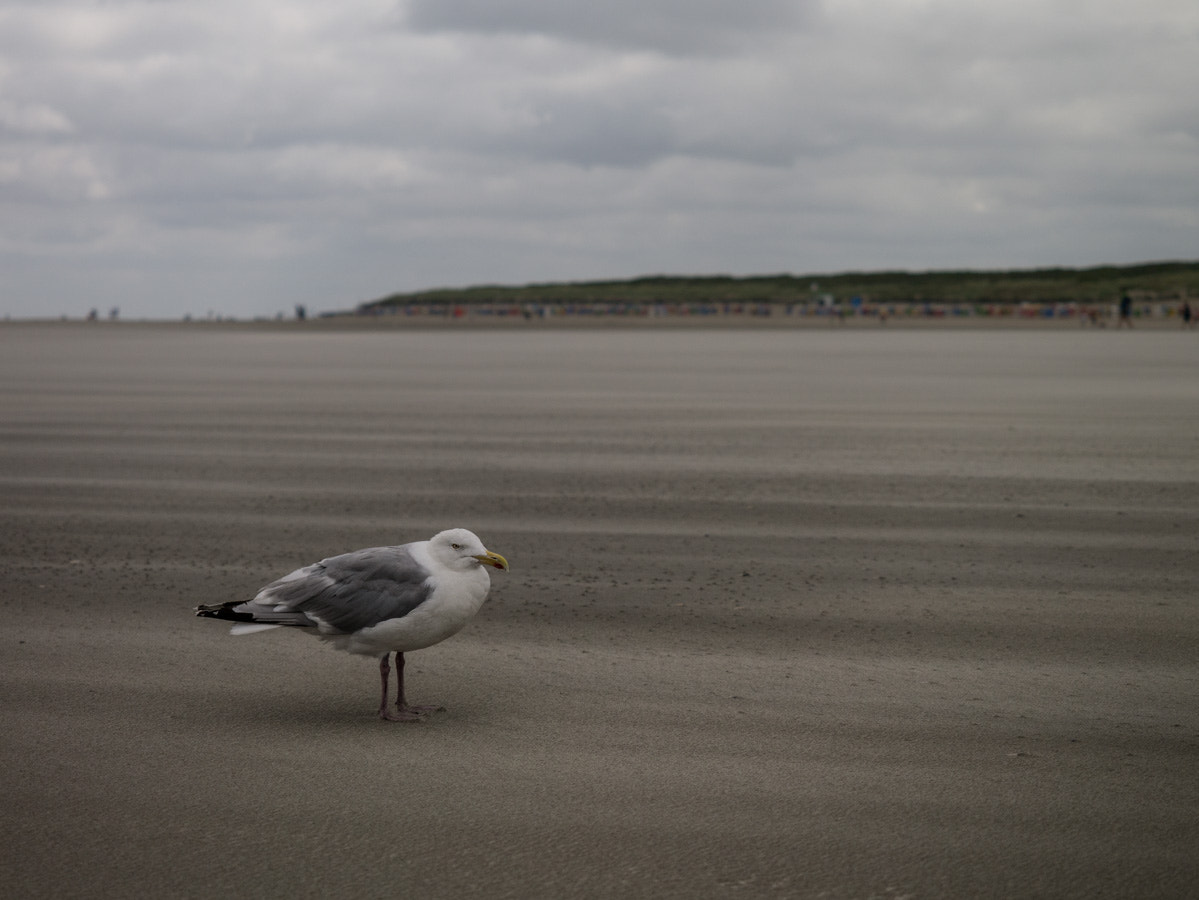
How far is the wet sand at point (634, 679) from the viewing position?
470 cm

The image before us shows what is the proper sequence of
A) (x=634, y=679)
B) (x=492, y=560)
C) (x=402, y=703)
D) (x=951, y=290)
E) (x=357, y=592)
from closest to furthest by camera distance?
1. (x=492, y=560)
2. (x=357, y=592)
3. (x=402, y=703)
4. (x=634, y=679)
5. (x=951, y=290)

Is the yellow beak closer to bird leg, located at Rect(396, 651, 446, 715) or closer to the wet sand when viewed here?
bird leg, located at Rect(396, 651, 446, 715)

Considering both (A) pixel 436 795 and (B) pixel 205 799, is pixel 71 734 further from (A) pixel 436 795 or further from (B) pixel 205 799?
(A) pixel 436 795

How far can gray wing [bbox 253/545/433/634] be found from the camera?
6.00m

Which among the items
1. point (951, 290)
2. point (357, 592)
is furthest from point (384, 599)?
point (951, 290)

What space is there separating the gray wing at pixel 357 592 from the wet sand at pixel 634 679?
58 cm

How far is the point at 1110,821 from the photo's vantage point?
4949mm

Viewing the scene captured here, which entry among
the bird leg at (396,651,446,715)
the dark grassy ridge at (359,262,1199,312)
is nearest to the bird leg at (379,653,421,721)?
the bird leg at (396,651,446,715)

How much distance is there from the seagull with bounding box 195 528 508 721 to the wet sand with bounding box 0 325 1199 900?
500mm

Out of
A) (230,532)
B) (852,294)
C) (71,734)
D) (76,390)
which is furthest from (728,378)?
(852,294)

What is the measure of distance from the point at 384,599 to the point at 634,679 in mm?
1590

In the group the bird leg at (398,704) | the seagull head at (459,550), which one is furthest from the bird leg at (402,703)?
the seagull head at (459,550)

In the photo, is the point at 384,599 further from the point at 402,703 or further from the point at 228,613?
the point at 228,613

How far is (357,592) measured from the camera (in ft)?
19.9
